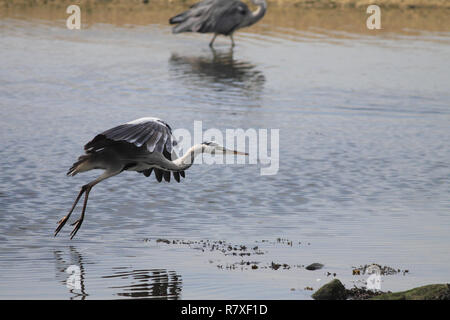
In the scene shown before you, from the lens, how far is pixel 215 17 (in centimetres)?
3162

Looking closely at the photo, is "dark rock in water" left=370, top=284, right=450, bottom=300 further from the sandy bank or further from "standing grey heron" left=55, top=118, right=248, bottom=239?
the sandy bank

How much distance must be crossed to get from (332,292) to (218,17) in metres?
23.5

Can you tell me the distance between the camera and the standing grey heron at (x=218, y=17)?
31688 mm

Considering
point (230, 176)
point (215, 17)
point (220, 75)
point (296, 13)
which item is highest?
point (215, 17)

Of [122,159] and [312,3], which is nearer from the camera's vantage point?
[122,159]

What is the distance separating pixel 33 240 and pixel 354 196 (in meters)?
4.99

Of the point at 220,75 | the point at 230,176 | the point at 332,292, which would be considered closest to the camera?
the point at 332,292

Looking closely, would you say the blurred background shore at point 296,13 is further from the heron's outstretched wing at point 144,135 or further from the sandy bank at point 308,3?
the heron's outstretched wing at point 144,135

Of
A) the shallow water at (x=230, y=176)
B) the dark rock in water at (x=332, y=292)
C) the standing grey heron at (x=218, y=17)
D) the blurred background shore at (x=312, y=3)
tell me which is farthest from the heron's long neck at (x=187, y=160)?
the blurred background shore at (x=312, y=3)

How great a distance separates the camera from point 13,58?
27562 mm

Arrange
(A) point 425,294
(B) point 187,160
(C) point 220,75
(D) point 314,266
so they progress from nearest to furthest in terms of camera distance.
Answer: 1. (A) point 425,294
2. (D) point 314,266
3. (B) point 187,160
4. (C) point 220,75

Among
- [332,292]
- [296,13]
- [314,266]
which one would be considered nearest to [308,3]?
[296,13]

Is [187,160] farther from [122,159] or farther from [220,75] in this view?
[220,75]
